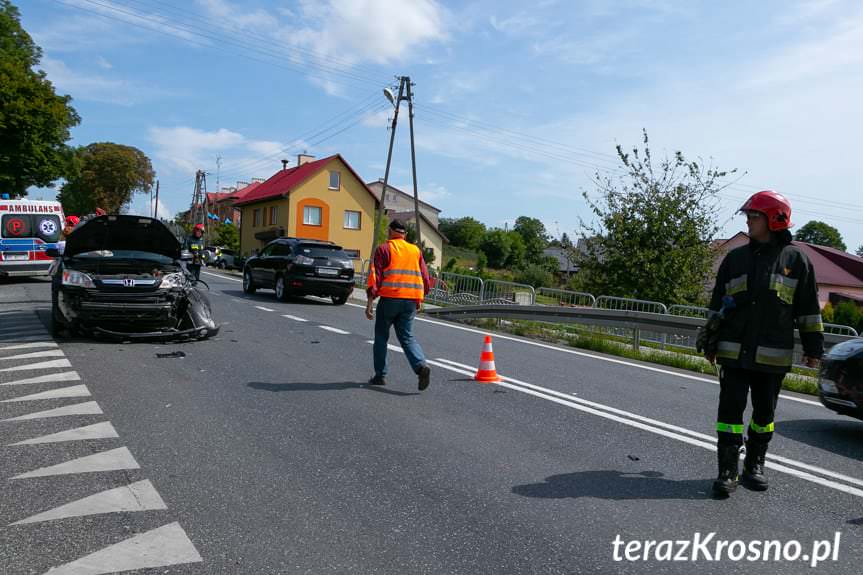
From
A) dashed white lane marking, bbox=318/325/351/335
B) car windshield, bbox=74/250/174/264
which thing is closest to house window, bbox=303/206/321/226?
dashed white lane marking, bbox=318/325/351/335

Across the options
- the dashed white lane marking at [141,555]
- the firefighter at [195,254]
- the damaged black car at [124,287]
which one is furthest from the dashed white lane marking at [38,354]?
A: the dashed white lane marking at [141,555]

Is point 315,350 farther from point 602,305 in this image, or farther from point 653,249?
point 653,249

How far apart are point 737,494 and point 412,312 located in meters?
3.83

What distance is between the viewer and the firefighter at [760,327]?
4.48m

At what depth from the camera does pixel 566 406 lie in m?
6.93

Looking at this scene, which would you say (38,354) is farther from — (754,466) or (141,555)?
(754,466)

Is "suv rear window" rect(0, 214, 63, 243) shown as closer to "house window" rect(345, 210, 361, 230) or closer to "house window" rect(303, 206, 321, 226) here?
"house window" rect(303, 206, 321, 226)

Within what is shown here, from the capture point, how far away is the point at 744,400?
15.0ft

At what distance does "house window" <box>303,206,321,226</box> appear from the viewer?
184 feet

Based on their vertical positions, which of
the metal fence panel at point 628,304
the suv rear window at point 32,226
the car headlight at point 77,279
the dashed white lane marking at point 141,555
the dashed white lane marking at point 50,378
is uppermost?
the suv rear window at point 32,226

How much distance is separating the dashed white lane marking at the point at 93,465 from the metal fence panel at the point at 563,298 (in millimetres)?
12158

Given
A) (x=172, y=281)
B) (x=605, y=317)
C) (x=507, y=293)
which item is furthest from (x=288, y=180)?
(x=172, y=281)

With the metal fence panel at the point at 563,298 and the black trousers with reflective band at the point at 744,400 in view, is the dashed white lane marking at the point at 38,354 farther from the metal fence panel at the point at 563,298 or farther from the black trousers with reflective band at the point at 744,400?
the metal fence panel at the point at 563,298

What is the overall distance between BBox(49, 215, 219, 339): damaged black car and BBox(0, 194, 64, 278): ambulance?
36.2ft
